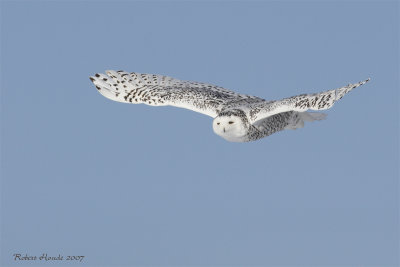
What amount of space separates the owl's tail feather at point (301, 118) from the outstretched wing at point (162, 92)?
1.52 m

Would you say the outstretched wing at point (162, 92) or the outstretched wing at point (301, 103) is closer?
the outstretched wing at point (301, 103)

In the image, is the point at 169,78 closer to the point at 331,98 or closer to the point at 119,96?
the point at 119,96

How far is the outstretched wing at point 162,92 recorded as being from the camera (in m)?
20.7

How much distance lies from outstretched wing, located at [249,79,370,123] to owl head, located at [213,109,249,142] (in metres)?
0.33

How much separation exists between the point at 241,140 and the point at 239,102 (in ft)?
4.68

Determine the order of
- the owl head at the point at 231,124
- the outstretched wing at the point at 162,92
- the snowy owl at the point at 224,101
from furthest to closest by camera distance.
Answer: the outstretched wing at the point at 162,92 → the owl head at the point at 231,124 → the snowy owl at the point at 224,101

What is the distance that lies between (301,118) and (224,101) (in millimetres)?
2420

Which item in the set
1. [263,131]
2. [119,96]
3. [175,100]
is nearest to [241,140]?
[263,131]

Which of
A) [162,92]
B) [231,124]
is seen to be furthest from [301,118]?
[162,92]

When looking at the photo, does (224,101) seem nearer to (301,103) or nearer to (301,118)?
(301,118)

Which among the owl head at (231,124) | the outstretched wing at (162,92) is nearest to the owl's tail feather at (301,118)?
the outstretched wing at (162,92)

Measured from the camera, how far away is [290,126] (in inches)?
855

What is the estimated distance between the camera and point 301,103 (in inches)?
737

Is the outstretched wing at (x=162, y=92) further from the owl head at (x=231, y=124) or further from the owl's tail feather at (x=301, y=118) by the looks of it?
the owl's tail feather at (x=301, y=118)
